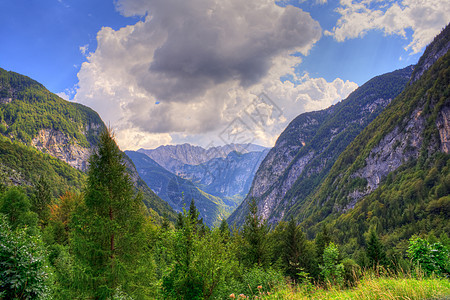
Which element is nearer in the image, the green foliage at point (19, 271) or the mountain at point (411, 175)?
the green foliage at point (19, 271)

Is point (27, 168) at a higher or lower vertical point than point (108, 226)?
higher

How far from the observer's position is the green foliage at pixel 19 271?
7.27m

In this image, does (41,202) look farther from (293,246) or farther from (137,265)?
(293,246)

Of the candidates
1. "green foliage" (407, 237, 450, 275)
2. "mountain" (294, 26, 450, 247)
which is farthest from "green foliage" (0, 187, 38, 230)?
"mountain" (294, 26, 450, 247)

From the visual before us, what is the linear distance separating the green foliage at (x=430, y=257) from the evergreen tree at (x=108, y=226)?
16.7 meters

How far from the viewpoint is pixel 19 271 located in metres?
7.61

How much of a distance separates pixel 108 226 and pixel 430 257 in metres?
19.3

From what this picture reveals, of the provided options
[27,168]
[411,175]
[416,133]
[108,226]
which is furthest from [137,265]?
[416,133]

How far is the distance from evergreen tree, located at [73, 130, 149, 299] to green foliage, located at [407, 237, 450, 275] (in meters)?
16.7

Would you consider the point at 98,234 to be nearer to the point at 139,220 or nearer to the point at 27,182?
the point at 139,220

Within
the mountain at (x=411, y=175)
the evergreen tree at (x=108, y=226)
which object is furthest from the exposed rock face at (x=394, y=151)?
the evergreen tree at (x=108, y=226)

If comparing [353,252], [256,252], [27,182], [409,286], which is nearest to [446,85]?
[353,252]

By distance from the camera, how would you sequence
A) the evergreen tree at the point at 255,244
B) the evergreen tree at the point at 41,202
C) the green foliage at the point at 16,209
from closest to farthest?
1. the evergreen tree at the point at 255,244
2. the green foliage at the point at 16,209
3. the evergreen tree at the point at 41,202

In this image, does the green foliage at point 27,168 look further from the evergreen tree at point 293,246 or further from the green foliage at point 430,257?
the green foliage at point 430,257
